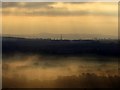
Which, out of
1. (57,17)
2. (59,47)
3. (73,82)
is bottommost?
(73,82)

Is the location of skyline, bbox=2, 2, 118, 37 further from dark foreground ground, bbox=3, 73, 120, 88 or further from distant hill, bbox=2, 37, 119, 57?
dark foreground ground, bbox=3, 73, 120, 88

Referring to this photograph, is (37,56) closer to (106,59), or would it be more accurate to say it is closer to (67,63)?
(67,63)

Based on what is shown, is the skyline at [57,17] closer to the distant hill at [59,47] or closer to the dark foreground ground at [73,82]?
the distant hill at [59,47]

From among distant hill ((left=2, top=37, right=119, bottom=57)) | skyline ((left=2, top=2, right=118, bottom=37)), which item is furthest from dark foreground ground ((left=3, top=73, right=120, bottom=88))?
skyline ((left=2, top=2, right=118, bottom=37))

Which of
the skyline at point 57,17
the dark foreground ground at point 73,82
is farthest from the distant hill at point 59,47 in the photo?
the dark foreground ground at point 73,82

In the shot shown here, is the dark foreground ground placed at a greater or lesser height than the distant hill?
lesser

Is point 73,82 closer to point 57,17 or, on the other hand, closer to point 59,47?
point 59,47

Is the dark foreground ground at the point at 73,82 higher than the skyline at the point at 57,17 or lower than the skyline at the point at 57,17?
lower

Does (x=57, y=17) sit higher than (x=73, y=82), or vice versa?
(x=57, y=17)

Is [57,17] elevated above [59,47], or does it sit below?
above

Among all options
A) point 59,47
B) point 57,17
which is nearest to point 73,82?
point 59,47

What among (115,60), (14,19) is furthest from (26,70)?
(115,60)
